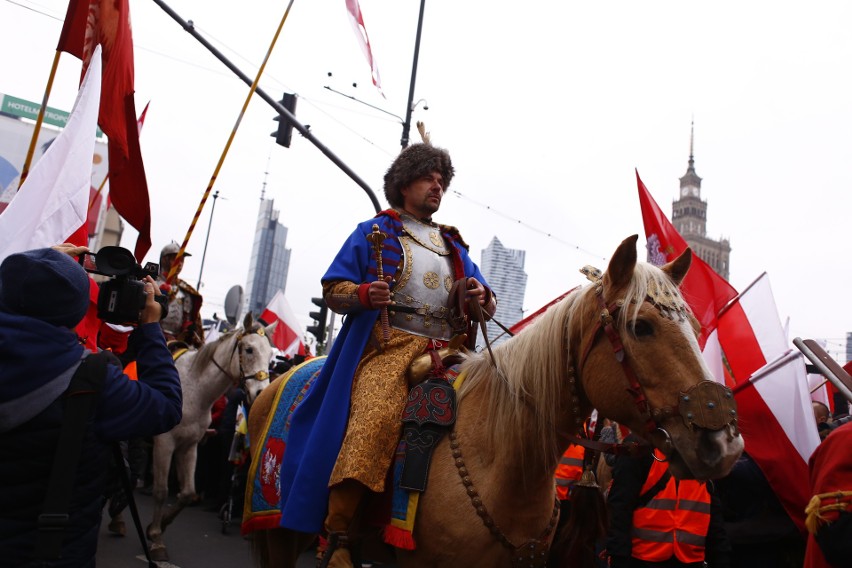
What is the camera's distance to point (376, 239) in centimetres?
350

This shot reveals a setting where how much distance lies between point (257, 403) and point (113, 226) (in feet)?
174

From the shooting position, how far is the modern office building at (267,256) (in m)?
86.0

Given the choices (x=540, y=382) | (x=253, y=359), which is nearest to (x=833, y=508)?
(x=540, y=382)

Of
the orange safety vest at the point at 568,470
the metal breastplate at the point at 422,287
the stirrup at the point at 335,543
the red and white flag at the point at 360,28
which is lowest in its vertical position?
the orange safety vest at the point at 568,470

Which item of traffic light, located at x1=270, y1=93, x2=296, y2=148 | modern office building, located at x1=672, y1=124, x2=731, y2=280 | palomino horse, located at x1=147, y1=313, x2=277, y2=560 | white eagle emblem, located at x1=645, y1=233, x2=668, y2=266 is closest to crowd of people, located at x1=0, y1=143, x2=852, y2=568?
white eagle emblem, located at x1=645, y1=233, x2=668, y2=266

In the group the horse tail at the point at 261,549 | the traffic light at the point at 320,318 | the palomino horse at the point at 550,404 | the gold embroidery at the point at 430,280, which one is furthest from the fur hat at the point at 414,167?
the traffic light at the point at 320,318

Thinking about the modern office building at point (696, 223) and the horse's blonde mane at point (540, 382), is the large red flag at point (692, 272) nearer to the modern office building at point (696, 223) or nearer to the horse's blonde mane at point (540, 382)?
the horse's blonde mane at point (540, 382)

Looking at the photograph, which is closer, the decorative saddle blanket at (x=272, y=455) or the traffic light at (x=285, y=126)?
the decorative saddle blanket at (x=272, y=455)

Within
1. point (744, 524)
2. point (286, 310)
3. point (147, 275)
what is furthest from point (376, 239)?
point (286, 310)

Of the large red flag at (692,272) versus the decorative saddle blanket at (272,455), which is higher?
the large red flag at (692,272)

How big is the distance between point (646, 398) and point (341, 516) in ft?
5.13

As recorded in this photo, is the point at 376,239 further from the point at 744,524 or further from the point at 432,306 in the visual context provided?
the point at 744,524

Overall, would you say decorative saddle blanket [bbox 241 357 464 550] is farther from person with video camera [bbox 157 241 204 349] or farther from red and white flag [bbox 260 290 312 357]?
red and white flag [bbox 260 290 312 357]

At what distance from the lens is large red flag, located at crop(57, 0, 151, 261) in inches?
202
